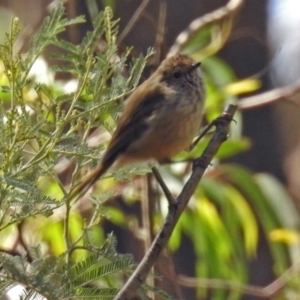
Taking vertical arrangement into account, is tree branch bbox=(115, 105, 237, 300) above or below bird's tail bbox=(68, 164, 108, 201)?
below

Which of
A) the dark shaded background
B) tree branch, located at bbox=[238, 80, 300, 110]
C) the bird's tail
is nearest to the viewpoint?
the bird's tail

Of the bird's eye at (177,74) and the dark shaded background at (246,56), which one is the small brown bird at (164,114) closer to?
the bird's eye at (177,74)

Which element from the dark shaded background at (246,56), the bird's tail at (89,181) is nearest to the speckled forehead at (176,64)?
the bird's tail at (89,181)

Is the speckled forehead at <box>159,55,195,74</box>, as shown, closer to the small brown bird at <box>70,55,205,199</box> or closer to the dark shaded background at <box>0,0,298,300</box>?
the small brown bird at <box>70,55,205,199</box>

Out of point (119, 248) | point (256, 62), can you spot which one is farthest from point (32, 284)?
point (256, 62)

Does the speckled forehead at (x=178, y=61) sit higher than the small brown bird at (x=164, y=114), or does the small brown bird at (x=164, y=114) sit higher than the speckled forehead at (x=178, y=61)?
the speckled forehead at (x=178, y=61)

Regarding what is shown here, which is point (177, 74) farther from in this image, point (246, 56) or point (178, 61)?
point (246, 56)

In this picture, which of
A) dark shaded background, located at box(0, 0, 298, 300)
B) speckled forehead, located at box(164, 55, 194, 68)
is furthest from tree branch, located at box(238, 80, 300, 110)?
Answer: dark shaded background, located at box(0, 0, 298, 300)

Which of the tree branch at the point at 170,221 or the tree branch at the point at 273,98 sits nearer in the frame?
the tree branch at the point at 170,221
